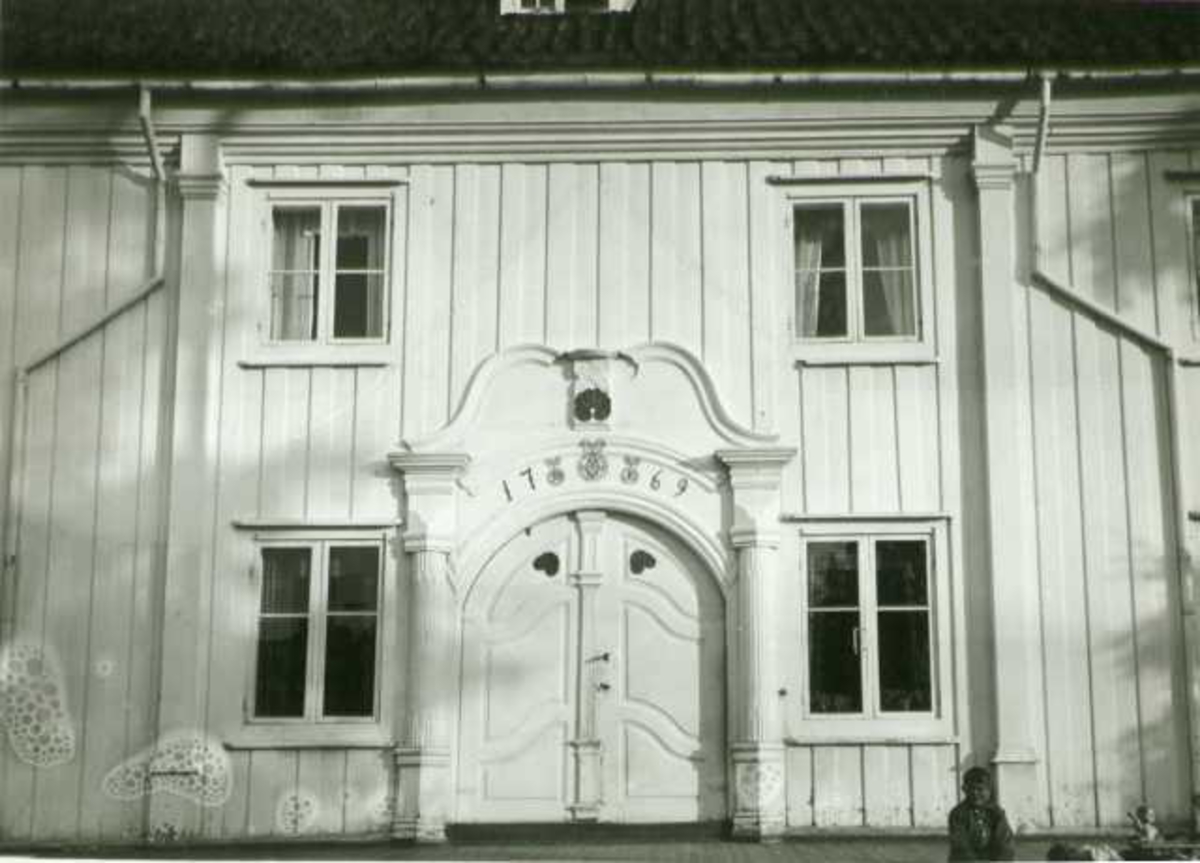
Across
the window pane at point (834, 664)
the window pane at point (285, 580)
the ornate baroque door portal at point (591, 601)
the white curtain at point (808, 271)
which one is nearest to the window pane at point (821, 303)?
the white curtain at point (808, 271)

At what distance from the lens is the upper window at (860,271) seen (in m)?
12.8

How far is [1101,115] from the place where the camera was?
1276 cm

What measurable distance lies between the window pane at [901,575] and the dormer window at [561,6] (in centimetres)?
490

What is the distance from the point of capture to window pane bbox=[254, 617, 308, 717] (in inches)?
488

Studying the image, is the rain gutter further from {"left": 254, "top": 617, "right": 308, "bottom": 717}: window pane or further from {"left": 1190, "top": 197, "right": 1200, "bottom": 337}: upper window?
{"left": 254, "top": 617, "right": 308, "bottom": 717}: window pane

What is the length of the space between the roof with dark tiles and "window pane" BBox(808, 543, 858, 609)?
3711mm

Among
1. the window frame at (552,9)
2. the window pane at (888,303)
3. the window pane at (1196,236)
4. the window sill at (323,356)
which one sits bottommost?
the window sill at (323,356)

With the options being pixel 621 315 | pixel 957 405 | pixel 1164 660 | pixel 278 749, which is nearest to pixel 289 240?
pixel 621 315

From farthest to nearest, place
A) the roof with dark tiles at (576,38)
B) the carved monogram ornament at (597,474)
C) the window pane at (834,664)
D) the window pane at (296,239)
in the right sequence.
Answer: the window pane at (296,239) < the roof with dark tiles at (576,38) < the carved monogram ornament at (597,474) < the window pane at (834,664)

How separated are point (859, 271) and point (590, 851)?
4.86 metres

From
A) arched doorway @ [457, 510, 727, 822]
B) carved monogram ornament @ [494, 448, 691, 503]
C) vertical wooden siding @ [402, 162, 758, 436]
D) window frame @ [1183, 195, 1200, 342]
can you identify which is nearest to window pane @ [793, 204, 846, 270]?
vertical wooden siding @ [402, 162, 758, 436]

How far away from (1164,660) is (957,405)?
2.40 m

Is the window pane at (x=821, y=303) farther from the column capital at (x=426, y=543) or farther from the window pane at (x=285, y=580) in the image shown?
the window pane at (x=285, y=580)

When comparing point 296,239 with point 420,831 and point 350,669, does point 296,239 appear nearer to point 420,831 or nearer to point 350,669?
point 350,669
